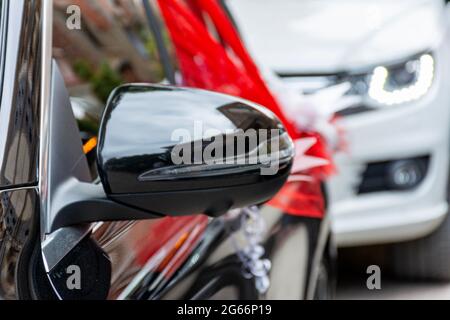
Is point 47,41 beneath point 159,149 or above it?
above

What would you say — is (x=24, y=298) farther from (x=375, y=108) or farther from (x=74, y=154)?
(x=375, y=108)

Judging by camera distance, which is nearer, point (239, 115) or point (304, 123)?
point (239, 115)

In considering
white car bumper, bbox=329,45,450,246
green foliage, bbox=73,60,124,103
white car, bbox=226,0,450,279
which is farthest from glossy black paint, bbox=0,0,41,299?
white car bumper, bbox=329,45,450,246

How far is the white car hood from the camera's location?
381 centimetres

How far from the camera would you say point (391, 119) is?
3693 mm

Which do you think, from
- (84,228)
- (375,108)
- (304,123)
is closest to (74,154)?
(84,228)

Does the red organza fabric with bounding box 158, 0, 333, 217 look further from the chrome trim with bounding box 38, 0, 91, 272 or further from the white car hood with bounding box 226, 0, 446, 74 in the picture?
the white car hood with bounding box 226, 0, 446, 74

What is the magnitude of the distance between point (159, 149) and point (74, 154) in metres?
0.26

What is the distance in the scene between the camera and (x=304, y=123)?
2480 millimetres

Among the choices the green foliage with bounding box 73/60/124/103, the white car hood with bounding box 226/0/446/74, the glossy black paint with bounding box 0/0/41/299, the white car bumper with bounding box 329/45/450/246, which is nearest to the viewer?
the glossy black paint with bounding box 0/0/41/299

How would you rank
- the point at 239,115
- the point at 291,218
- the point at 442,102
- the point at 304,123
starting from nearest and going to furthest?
the point at 239,115
the point at 291,218
the point at 304,123
the point at 442,102

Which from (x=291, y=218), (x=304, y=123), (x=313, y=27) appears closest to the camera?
(x=291, y=218)

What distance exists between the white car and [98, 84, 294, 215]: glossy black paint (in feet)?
7.91
